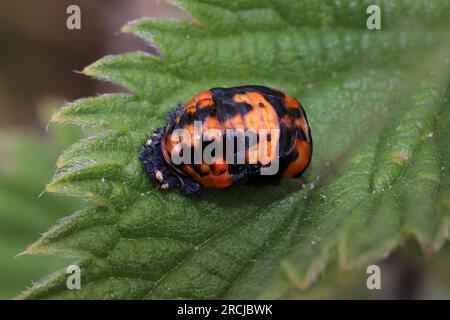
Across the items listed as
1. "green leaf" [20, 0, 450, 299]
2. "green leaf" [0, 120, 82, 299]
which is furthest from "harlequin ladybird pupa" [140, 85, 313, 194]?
"green leaf" [0, 120, 82, 299]

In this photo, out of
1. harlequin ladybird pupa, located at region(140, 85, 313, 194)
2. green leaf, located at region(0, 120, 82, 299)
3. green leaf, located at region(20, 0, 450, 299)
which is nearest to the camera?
green leaf, located at region(20, 0, 450, 299)

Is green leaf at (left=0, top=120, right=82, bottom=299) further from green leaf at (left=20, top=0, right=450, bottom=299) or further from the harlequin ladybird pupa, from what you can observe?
the harlequin ladybird pupa

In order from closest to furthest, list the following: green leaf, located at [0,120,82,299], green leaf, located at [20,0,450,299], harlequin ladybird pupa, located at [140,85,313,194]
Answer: green leaf, located at [20,0,450,299], harlequin ladybird pupa, located at [140,85,313,194], green leaf, located at [0,120,82,299]

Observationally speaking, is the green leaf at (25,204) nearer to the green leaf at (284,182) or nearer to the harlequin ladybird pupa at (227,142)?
the green leaf at (284,182)

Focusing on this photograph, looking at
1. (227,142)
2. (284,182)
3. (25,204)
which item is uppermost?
(227,142)

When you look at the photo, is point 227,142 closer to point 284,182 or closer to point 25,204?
point 284,182

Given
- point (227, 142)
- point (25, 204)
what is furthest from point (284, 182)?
point (25, 204)
